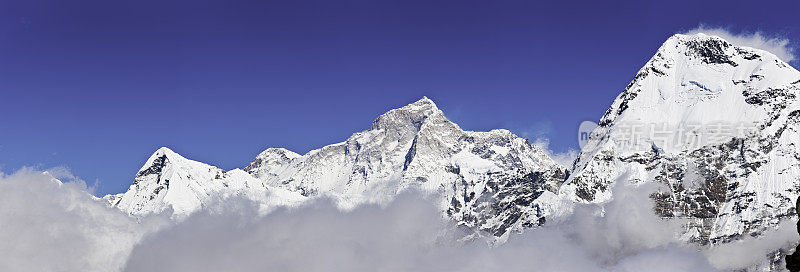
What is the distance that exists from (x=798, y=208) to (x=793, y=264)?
3424mm

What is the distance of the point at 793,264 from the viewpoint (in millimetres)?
40469

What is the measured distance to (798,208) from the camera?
128ft
